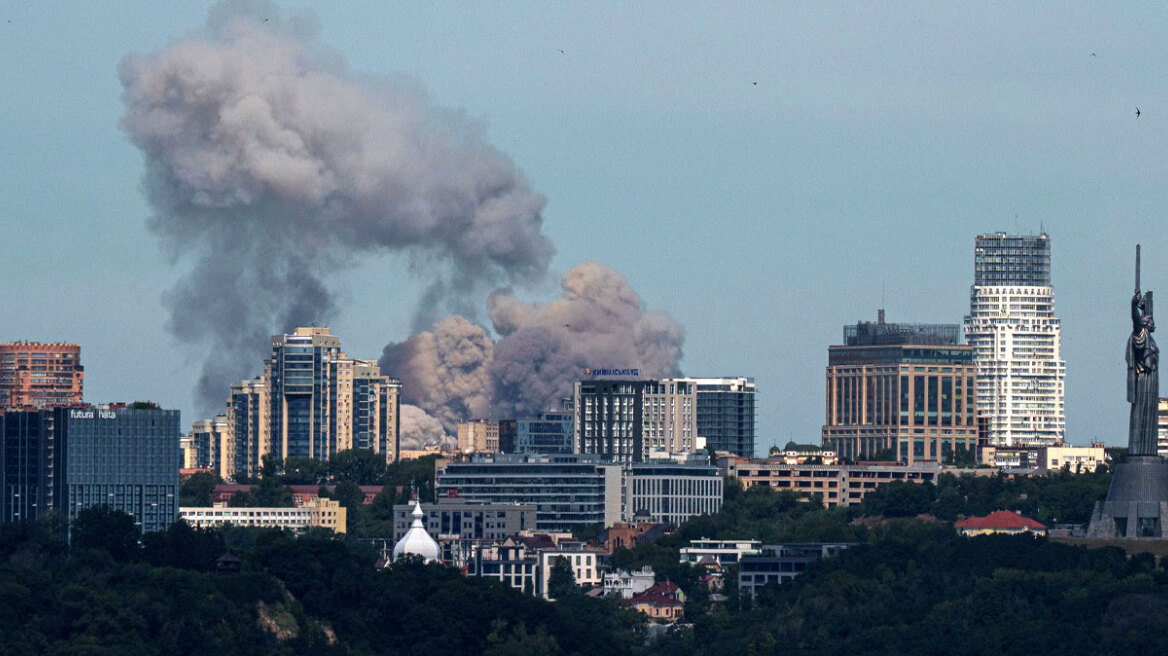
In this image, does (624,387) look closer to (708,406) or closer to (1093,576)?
(708,406)

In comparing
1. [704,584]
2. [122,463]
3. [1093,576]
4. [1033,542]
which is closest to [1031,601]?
[1093,576]

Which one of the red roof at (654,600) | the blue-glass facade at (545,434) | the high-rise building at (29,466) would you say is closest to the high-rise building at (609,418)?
the blue-glass facade at (545,434)

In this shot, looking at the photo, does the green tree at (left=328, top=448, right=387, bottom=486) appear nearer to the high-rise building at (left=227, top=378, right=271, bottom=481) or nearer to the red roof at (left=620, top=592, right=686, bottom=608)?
the high-rise building at (left=227, top=378, right=271, bottom=481)

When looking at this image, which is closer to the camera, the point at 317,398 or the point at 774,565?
the point at 774,565

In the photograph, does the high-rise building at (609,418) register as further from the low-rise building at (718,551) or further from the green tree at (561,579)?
the green tree at (561,579)

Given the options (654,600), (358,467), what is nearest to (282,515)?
(358,467)

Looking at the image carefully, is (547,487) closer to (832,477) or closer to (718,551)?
(832,477)

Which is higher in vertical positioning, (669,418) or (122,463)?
A: (669,418)
